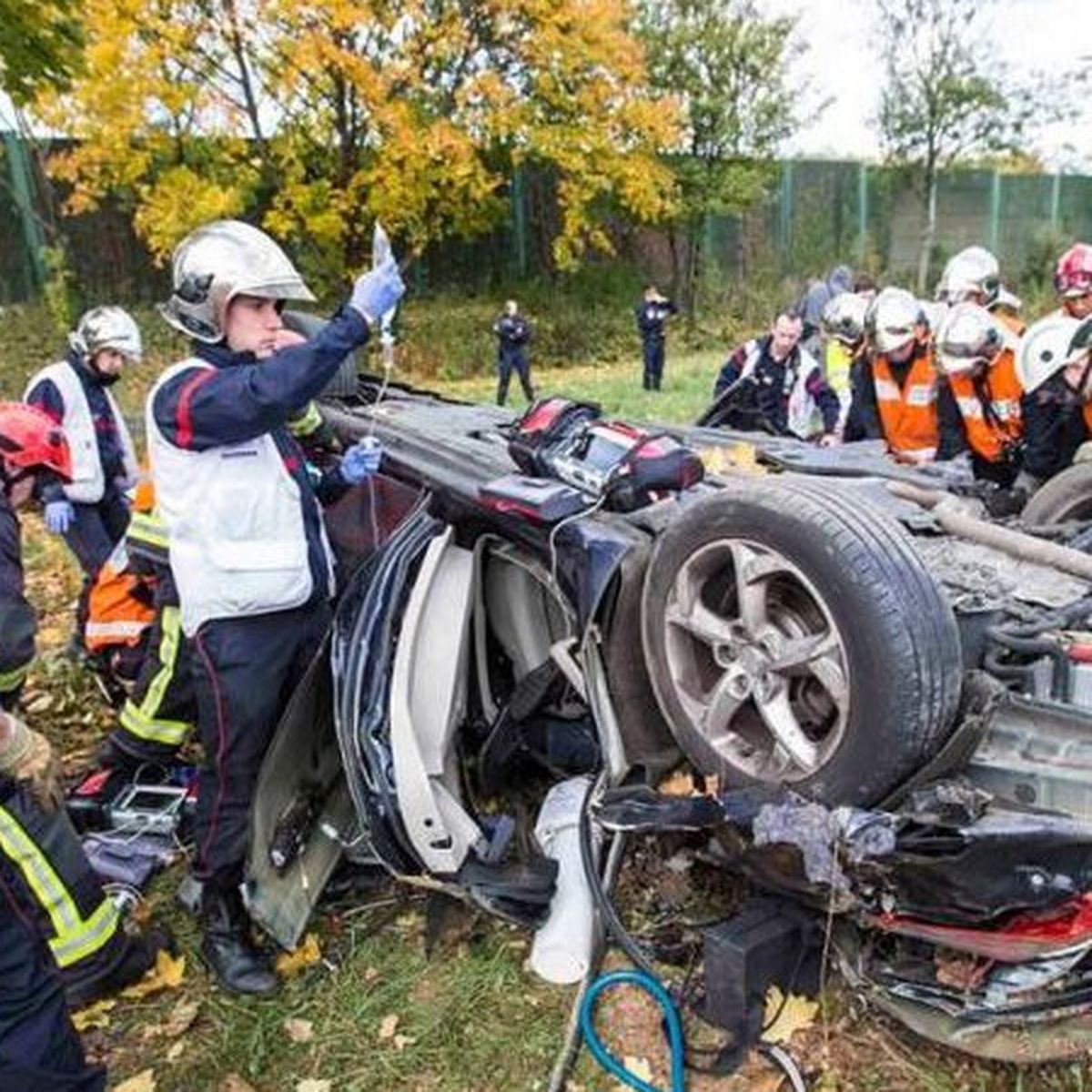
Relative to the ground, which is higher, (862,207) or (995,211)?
(862,207)

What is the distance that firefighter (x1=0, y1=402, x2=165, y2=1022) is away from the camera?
2523mm

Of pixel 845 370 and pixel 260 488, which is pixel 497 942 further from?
pixel 845 370

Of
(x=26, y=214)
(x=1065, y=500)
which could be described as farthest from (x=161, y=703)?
(x=26, y=214)

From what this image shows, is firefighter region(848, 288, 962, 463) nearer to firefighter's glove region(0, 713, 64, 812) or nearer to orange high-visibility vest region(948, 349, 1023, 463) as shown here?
orange high-visibility vest region(948, 349, 1023, 463)

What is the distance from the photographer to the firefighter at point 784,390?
261 inches

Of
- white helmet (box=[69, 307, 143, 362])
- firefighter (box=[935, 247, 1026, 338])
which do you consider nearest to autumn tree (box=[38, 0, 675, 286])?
white helmet (box=[69, 307, 143, 362])

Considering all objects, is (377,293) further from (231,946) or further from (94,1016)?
(94,1016)

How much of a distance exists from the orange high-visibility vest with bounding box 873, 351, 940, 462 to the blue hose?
119 inches

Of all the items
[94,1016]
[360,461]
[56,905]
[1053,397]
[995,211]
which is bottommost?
[94,1016]

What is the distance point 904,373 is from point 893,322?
0.80 ft

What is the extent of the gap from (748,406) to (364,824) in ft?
15.1

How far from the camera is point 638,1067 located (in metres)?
2.48

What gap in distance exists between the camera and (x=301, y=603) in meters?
2.88

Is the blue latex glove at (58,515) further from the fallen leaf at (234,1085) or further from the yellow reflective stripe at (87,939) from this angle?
the fallen leaf at (234,1085)
